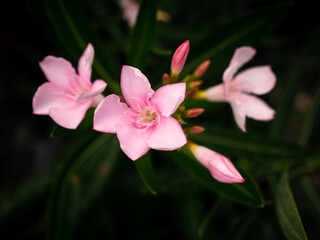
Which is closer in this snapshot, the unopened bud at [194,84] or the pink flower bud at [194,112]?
the pink flower bud at [194,112]

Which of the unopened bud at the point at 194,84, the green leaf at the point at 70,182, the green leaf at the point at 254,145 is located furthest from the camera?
the green leaf at the point at 254,145

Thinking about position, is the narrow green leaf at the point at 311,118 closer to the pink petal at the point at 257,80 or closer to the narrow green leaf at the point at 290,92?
the narrow green leaf at the point at 290,92

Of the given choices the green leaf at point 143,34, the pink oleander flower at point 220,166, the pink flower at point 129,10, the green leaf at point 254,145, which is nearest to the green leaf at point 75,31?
the green leaf at point 143,34

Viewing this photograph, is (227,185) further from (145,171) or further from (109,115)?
(109,115)

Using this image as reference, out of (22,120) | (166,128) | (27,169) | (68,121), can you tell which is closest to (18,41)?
(22,120)

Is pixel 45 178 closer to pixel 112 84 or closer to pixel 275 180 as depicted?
pixel 112 84

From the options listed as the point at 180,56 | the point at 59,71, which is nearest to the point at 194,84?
the point at 180,56
